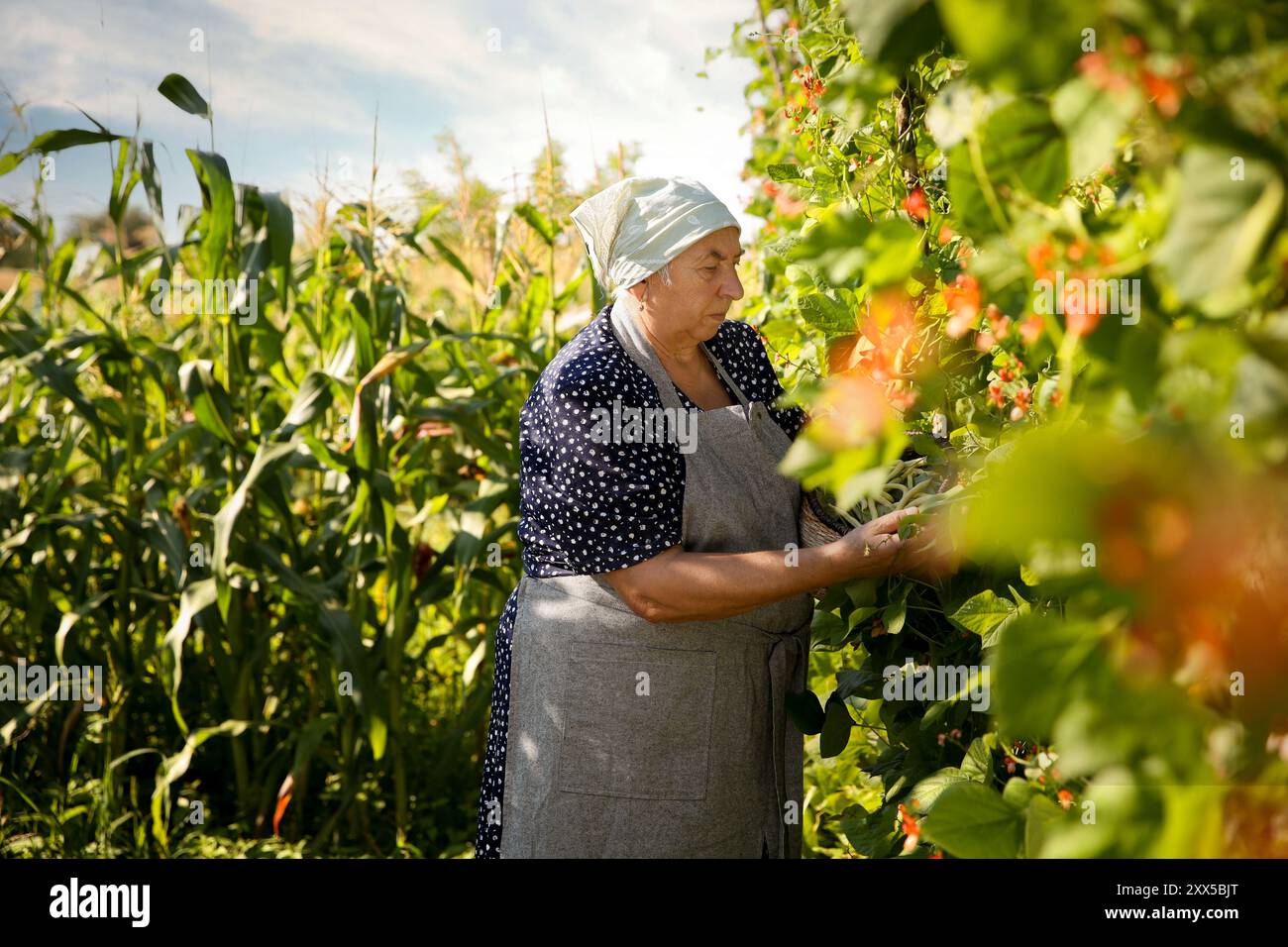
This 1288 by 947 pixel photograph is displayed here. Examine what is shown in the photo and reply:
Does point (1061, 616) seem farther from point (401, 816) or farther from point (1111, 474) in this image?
point (401, 816)

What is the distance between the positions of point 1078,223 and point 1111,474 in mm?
224

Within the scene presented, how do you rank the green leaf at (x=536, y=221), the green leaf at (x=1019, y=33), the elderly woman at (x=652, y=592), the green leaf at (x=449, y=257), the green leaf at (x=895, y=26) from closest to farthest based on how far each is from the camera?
the green leaf at (x=1019, y=33), the green leaf at (x=895, y=26), the elderly woman at (x=652, y=592), the green leaf at (x=536, y=221), the green leaf at (x=449, y=257)

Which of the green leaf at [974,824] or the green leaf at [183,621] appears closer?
the green leaf at [974,824]

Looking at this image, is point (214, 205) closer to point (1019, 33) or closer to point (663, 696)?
point (663, 696)

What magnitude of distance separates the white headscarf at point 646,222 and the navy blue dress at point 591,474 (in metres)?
0.13

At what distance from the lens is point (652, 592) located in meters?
1.64

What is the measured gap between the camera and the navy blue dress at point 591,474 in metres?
1.65

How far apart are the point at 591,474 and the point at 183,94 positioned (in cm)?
173

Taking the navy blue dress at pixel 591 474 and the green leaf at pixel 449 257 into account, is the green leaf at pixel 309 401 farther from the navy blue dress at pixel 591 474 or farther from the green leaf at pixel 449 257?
the navy blue dress at pixel 591 474

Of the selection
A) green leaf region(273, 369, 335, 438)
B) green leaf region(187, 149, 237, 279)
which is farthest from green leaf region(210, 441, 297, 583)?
green leaf region(187, 149, 237, 279)

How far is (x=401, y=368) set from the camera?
304 cm

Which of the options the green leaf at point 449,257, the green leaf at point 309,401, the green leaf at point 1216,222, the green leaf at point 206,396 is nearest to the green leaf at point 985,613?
the green leaf at point 1216,222

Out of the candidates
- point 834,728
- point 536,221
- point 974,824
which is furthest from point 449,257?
point 974,824
